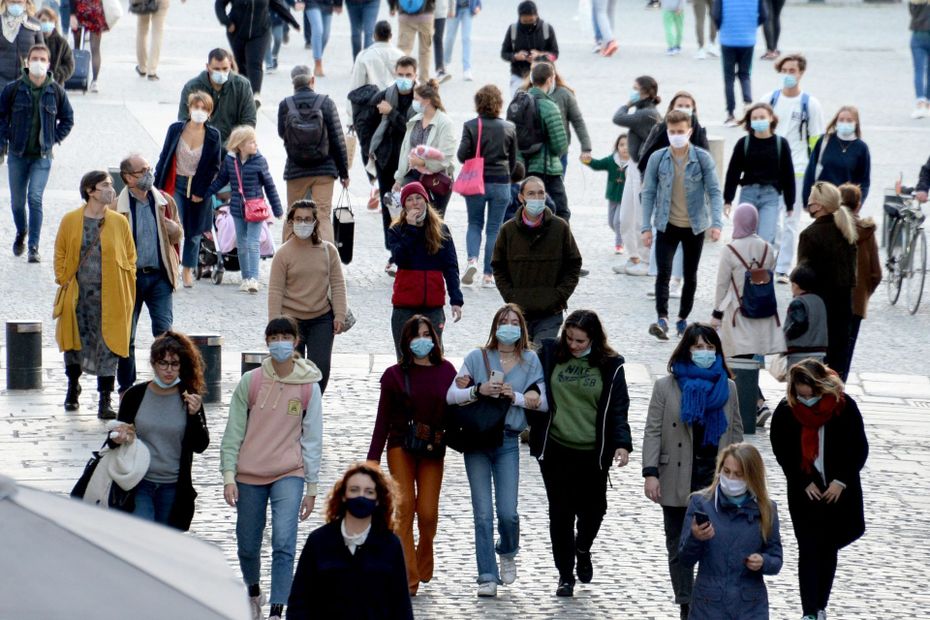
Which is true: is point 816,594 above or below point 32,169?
below

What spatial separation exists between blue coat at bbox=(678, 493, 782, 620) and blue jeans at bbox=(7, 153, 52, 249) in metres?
9.53

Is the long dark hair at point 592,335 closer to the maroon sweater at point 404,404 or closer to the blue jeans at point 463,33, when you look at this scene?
the maroon sweater at point 404,404

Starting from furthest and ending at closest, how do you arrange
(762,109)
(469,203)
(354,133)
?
(354,133) → (469,203) → (762,109)

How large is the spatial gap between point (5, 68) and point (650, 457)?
11615 mm

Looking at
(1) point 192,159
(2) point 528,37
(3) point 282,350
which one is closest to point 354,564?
(3) point 282,350

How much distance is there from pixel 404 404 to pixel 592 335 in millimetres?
1045

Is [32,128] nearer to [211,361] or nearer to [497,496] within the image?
[211,361]

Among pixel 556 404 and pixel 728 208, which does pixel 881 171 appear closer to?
pixel 728 208

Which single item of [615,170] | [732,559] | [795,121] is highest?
[795,121]

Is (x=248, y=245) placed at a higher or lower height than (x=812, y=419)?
higher

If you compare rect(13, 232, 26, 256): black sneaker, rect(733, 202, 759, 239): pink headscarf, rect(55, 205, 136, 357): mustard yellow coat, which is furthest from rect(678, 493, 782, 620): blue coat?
rect(13, 232, 26, 256): black sneaker

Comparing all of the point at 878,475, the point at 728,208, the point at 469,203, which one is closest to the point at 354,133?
the point at 469,203

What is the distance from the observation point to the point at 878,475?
11.9 meters

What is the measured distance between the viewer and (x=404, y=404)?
9742 mm
